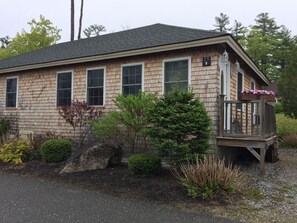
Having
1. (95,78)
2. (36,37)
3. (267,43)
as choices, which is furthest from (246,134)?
(267,43)

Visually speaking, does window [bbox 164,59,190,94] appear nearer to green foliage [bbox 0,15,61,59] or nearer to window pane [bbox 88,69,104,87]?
window pane [bbox 88,69,104,87]

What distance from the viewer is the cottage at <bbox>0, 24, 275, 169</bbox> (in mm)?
7539

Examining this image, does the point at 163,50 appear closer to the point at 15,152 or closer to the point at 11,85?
the point at 15,152

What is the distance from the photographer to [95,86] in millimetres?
9898

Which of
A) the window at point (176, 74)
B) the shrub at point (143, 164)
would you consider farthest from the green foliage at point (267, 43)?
the shrub at point (143, 164)

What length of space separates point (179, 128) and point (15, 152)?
5.45 m

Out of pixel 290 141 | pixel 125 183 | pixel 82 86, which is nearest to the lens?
pixel 125 183

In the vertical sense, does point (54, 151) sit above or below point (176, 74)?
below

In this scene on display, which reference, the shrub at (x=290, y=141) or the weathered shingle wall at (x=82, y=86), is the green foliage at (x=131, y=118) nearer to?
the weathered shingle wall at (x=82, y=86)

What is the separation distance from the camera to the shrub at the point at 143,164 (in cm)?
650

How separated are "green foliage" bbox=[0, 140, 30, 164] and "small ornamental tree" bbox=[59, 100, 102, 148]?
1510 mm

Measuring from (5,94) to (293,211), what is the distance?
12.0m

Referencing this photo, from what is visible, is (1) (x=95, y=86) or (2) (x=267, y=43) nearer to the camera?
(1) (x=95, y=86)

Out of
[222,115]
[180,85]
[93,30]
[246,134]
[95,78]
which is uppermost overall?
[93,30]
